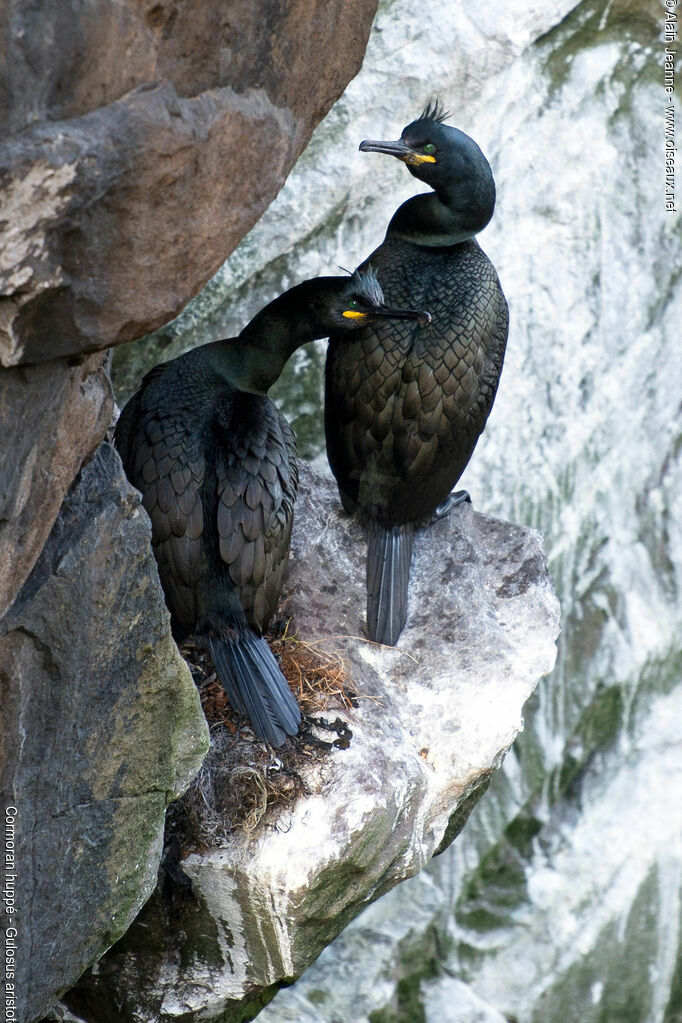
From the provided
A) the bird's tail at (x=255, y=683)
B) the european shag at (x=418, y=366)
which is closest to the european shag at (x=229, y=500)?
the bird's tail at (x=255, y=683)

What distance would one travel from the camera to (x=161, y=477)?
2.73 meters

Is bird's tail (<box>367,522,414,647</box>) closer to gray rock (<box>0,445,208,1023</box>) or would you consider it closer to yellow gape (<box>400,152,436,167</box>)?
gray rock (<box>0,445,208,1023</box>)

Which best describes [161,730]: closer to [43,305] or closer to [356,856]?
[356,856]

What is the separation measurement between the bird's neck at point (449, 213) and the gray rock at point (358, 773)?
761 millimetres

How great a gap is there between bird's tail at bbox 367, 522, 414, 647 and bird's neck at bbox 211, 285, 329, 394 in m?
0.53

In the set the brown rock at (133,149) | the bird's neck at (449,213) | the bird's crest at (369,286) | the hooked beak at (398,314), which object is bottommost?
the hooked beak at (398,314)

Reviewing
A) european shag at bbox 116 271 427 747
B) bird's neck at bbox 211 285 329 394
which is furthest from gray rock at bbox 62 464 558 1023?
bird's neck at bbox 211 285 329 394

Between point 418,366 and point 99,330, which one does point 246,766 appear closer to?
point 418,366

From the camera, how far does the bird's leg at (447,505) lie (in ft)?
11.1

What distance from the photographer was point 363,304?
9.48 ft

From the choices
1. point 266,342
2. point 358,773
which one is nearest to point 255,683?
point 358,773

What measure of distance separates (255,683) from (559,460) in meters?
2.46

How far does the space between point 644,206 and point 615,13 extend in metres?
0.74

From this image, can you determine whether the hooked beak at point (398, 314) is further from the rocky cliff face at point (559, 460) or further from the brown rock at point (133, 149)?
the rocky cliff face at point (559, 460)
